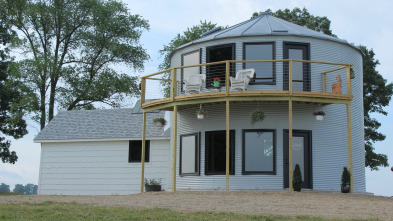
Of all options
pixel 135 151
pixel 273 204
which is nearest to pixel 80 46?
pixel 135 151

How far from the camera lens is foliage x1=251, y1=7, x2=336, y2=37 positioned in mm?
34344

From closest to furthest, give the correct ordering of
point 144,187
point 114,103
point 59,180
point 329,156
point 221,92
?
point 221,92 < point 329,156 < point 144,187 < point 59,180 < point 114,103

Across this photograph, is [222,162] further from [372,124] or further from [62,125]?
[372,124]

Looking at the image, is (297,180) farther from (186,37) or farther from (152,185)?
(186,37)

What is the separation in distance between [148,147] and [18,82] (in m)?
15.5

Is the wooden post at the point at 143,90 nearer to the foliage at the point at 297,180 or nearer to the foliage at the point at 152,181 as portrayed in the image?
the foliage at the point at 152,181

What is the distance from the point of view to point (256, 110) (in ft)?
64.1

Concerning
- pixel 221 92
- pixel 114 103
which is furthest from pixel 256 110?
pixel 114 103

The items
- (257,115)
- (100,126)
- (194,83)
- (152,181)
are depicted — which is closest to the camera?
(257,115)

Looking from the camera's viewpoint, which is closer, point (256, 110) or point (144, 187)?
point (256, 110)

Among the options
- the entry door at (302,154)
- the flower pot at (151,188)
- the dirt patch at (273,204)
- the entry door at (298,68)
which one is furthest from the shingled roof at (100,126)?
the dirt patch at (273,204)

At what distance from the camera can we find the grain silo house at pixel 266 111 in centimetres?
1981

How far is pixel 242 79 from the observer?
65.0 ft

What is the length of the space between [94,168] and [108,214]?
41.0 ft
